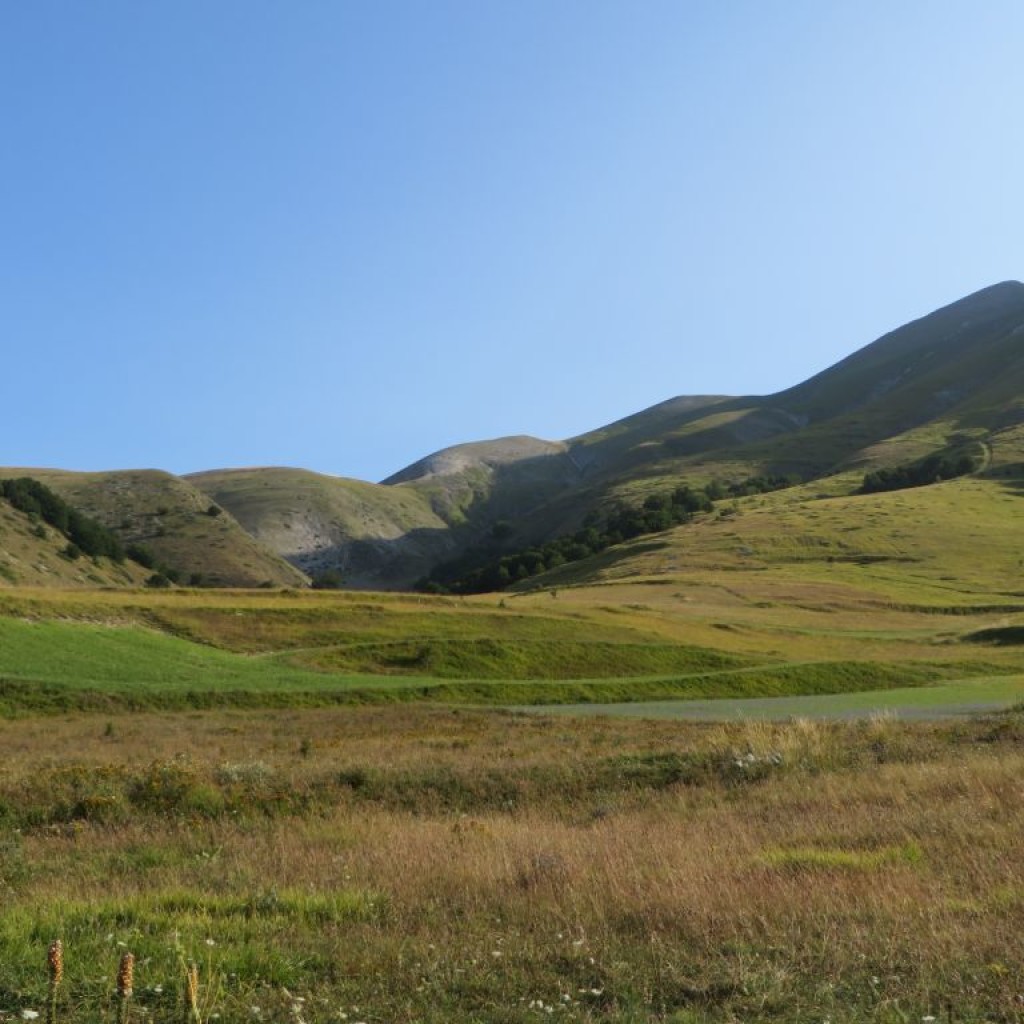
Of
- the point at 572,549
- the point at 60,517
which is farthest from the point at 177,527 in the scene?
the point at 572,549

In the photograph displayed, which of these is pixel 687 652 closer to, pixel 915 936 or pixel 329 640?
pixel 329 640

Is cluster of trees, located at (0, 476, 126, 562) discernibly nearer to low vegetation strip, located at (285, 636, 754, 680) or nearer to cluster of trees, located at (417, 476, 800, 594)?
cluster of trees, located at (417, 476, 800, 594)

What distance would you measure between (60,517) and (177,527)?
3947 centimetres

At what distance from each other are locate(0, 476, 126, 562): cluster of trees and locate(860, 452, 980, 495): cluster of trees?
5069 inches

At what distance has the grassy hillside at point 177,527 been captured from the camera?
513 feet

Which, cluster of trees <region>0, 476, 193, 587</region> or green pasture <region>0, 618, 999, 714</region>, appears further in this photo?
cluster of trees <region>0, 476, 193, 587</region>

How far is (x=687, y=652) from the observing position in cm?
6234

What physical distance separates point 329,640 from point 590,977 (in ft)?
189

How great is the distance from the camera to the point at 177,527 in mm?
169500

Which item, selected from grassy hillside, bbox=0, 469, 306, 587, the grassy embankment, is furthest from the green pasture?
grassy hillside, bbox=0, 469, 306, 587

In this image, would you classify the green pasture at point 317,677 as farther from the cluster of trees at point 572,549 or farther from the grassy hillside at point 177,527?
the grassy hillside at point 177,527

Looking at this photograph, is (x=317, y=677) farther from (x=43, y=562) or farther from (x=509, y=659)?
(x=43, y=562)

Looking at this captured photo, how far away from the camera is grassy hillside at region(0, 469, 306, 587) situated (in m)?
156

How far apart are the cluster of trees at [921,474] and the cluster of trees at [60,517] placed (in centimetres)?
12876
